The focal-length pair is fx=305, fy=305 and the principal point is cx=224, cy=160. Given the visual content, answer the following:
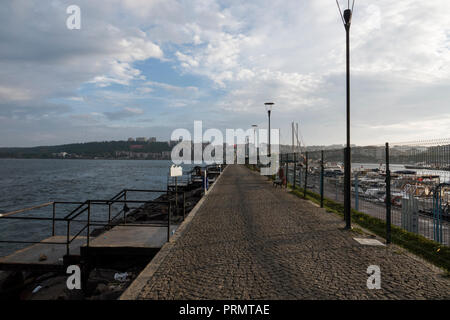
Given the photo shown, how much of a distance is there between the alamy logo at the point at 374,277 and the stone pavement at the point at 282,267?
69 mm

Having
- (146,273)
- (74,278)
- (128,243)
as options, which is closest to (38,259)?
(74,278)

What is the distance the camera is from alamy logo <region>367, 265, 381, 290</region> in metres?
4.27

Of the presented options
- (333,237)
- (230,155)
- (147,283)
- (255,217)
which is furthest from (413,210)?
(230,155)

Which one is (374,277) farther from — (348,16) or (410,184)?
(348,16)

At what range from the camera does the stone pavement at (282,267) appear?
4.07m

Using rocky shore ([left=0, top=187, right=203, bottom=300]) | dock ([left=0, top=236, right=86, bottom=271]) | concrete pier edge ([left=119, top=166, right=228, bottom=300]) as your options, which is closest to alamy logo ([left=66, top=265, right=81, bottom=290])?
rocky shore ([left=0, top=187, right=203, bottom=300])

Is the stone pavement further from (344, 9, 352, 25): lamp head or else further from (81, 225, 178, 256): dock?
(344, 9, 352, 25): lamp head

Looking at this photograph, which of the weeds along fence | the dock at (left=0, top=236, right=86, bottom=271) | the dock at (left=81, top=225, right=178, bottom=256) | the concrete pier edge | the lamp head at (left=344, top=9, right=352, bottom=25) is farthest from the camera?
the lamp head at (left=344, top=9, right=352, bottom=25)

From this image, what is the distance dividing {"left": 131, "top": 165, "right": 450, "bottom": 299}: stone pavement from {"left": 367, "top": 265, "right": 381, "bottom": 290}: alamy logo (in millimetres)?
69

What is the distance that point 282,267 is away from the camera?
16.4ft

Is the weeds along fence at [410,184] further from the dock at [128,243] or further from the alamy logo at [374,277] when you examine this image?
the dock at [128,243]

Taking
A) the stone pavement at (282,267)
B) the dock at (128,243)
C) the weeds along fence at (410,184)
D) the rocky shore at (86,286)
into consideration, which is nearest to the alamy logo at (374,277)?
the stone pavement at (282,267)
